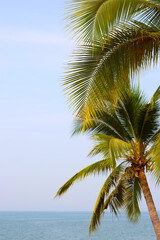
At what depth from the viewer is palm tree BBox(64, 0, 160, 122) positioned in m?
4.89

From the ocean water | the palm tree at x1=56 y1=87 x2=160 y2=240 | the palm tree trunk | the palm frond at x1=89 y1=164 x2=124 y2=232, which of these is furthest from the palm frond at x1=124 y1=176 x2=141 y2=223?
the ocean water

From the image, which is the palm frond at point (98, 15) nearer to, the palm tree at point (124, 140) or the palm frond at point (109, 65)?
the palm frond at point (109, 65)

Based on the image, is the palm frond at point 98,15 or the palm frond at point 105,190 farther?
the palm frond at point 105,190

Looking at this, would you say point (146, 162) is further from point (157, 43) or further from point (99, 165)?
point (157, 43)

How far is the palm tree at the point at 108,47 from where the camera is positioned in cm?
489

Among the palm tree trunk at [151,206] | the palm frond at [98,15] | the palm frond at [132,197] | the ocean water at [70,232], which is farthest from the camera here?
the ocean water at [70,232]

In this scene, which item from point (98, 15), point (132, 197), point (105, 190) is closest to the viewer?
point (98, 15)

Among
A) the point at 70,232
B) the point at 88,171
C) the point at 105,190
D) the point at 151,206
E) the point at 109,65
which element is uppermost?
the point at 109,65

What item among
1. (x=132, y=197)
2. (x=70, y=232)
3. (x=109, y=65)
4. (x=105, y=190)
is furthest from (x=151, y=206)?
(x=70, y=232)

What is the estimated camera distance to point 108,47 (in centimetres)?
542

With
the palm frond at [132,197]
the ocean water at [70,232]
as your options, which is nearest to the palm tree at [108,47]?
the palm frond at [132,197]

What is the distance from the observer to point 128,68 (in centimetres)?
545

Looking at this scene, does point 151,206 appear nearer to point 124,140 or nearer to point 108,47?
point 124,140

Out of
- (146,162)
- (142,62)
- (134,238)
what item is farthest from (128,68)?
(134,238)
